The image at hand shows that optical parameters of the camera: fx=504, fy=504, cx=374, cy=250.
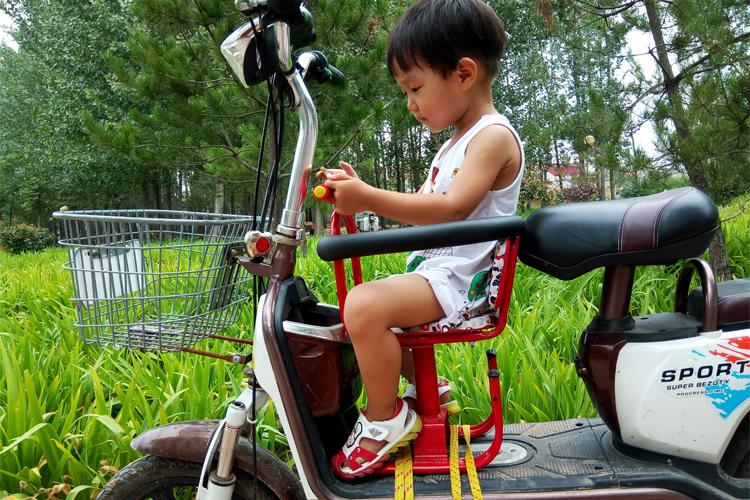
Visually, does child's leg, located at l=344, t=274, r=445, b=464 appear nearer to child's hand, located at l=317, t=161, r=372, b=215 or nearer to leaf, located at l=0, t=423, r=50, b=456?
child's hand, located at l=317, t=161, r=372, b=215

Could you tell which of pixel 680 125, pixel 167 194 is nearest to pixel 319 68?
pixel 680 125

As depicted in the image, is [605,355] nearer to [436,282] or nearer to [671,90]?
[436,282]

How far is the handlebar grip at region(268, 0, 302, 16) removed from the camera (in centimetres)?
101

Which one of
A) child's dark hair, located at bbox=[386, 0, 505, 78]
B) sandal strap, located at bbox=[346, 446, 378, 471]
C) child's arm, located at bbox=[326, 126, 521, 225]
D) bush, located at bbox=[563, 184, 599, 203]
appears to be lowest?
sandal strap, located at bbox=[346, 446, 378, 471]

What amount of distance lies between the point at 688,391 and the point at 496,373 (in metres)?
0.39

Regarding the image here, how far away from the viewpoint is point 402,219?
3.76 ft

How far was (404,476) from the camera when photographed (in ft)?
3.72

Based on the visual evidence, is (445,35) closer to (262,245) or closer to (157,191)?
(262,245)

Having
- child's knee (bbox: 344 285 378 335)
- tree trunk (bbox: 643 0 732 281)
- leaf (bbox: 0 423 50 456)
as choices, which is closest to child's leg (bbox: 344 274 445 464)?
child's knee (bbox: 344 285 378 335)

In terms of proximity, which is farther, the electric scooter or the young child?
the young child

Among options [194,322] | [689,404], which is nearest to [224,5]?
[194,322]

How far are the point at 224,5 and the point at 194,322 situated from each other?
12.2 feet

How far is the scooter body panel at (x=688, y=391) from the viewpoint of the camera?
0.99m

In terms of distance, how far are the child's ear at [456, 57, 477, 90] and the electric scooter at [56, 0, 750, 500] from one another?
342 millimetres
